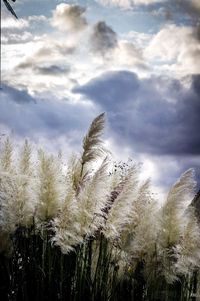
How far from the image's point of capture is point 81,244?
14.7ft

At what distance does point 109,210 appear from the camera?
4.42 m

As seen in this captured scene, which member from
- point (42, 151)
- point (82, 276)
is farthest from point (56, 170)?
point (82, 276)

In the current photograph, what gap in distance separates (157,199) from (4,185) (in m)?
1.42

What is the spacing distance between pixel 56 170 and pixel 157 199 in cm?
102

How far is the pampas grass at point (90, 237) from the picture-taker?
14.3ft

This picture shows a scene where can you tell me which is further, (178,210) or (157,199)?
(157,199)

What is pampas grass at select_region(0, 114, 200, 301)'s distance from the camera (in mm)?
4352

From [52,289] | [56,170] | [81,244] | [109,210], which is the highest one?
[56,170]

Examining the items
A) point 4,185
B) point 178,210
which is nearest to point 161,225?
point 178,210

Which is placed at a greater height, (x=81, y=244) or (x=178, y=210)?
(x=178, y=210)

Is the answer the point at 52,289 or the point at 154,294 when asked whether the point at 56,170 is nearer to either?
the point at 52,289

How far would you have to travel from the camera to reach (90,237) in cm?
466

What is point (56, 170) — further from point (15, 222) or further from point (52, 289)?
point (52, 289)

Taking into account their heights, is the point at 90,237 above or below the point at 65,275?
above
